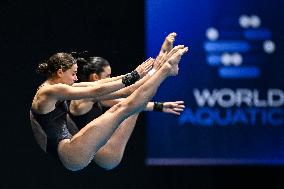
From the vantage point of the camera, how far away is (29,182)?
6.52m

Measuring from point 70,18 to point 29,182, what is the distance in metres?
1.51

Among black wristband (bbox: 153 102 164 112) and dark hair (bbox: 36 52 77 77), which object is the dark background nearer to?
black wristband (bbox: 153 102 164 112)

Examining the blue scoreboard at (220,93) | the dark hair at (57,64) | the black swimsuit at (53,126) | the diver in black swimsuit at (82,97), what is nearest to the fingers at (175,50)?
the diver in black swimsuit at (82,97)

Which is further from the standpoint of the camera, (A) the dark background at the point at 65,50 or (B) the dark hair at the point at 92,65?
(A) the dark background at the point at 65,50

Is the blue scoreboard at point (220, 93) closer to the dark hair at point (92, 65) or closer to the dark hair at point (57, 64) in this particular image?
the dark hair at point (92, 65)

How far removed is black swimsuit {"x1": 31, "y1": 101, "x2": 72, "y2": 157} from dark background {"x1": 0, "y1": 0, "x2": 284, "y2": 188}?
1556 millimetres

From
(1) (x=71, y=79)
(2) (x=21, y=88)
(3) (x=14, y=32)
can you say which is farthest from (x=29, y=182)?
(1) (x=71, y=79)

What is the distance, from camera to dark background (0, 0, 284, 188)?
6.48 meters

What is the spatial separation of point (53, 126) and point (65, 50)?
1.67m

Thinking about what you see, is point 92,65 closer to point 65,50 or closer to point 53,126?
point 53,126

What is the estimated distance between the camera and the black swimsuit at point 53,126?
4891 mm

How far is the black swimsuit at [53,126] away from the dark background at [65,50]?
5.10 feet

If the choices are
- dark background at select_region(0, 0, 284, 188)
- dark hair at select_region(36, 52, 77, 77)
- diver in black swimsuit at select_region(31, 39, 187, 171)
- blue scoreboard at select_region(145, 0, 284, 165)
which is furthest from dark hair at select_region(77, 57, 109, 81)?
blue scoreboard at select_region(145, 0, 284, 165)

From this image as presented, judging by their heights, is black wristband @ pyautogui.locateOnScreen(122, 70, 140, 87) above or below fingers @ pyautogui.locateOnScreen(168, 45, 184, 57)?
below
